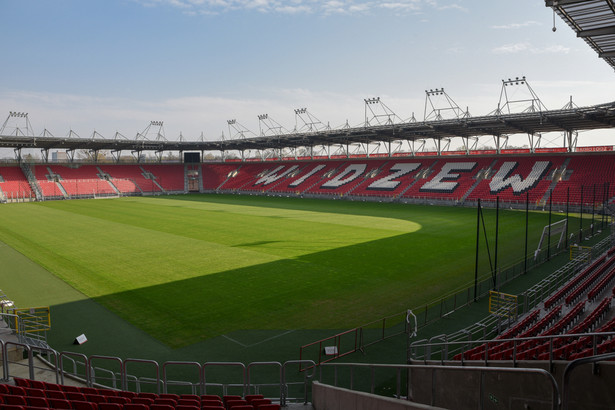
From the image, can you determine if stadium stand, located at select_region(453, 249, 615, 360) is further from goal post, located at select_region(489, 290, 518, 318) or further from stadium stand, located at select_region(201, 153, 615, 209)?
stadium stand, located at select_region(201, 153, 615, 209)

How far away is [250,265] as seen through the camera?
22.8 meters

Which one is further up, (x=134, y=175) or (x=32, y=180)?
(x=134, y=175)

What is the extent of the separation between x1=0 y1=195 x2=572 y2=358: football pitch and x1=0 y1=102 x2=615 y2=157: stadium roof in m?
11.6

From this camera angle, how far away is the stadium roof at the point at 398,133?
151 ft

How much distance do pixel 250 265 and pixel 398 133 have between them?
44.9 meters

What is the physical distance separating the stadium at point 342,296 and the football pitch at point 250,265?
14cm

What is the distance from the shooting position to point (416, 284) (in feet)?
63.3

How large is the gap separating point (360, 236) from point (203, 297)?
16.6 meters

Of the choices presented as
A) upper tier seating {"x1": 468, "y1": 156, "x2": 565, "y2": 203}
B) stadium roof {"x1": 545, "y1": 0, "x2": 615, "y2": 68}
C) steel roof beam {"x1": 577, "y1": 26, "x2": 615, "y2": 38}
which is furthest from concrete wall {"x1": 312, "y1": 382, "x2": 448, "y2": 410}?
upper tier seating {"x1": 468, "y1": 156, "x2": 565, "y2": 203}

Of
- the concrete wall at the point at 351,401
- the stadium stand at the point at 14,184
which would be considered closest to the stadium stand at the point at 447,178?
the stadium stand at the point at 14,184

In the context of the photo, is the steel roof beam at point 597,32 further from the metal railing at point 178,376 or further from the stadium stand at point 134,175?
the stadium stand at point 134,175

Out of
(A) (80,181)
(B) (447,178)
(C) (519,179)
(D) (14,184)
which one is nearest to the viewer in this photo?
(C) (519,179)

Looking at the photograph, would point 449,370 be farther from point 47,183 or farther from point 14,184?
point 47,183

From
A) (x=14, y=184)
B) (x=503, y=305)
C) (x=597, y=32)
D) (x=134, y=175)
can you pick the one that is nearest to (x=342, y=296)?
(x=503, y=305)
